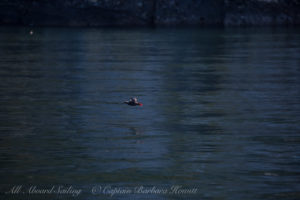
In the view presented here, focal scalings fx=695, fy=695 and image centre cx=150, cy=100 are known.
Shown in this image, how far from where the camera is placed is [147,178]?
8.59 meters

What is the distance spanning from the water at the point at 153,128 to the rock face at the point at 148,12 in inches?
1229

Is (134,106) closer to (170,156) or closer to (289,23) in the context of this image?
(170,156)

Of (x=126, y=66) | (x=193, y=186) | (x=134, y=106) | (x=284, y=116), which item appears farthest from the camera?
(x=126, y=66)

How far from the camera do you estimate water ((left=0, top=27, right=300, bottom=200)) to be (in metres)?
8.50

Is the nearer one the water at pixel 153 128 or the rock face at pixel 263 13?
the water at pixel 153 128

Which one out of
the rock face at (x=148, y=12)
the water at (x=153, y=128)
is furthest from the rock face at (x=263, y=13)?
the water at (x=153, y=128)

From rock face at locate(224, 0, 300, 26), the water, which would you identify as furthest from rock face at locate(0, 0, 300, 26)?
the water

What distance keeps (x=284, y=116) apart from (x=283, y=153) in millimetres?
3140

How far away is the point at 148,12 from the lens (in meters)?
56.4

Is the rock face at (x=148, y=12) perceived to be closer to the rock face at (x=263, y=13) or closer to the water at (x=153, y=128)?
the rock face at (x=263, y=13)

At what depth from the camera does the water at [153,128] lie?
8500 mm

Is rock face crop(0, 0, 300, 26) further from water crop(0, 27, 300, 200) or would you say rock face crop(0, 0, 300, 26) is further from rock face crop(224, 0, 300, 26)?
water crop(0, 27, 300, 200)

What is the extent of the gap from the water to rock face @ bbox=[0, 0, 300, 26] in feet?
102

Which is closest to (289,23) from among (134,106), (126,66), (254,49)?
(254,49)
